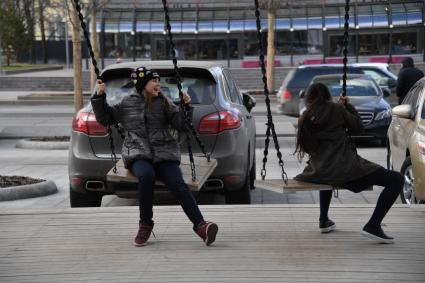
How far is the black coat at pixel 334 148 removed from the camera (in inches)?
285

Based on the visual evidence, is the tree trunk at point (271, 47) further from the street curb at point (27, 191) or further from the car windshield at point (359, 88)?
the street curb at point (27, 191)

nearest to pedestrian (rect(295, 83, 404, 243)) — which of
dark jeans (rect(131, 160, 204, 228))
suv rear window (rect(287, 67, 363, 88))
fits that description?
dark jeans (rect(131, 160, 204, 228))

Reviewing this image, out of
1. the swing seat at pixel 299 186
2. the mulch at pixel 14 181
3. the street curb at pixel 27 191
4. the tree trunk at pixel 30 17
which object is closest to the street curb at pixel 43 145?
the mulch at pixel 14 181

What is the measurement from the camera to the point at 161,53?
2237 inches

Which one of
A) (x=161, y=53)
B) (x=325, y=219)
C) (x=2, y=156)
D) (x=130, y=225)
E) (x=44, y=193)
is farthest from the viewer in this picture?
(x=161, y=53)

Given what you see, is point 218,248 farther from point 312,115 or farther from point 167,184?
point 312,115

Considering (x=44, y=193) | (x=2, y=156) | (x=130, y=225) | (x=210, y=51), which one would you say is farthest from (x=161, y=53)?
(x=130, y=225)

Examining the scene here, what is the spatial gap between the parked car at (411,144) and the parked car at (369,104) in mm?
6172

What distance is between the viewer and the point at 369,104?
1859 centimetres

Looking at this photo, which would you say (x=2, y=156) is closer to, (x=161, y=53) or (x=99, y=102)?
(x=99, y=102)

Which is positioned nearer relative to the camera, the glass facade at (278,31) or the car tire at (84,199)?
the car tire at (84,199)

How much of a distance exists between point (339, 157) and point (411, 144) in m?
2.66

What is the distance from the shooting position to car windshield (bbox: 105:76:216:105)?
9.51 meters

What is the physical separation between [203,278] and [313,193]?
5.77 meters
